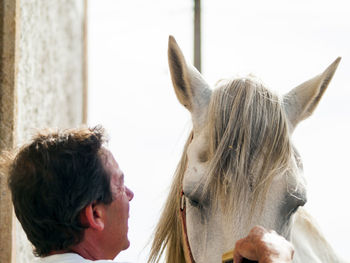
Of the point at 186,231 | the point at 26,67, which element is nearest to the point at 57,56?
the point at 26,67

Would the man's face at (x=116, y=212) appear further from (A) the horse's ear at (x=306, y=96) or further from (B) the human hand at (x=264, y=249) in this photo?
(A) the horse's ear at (x=306, y=96)

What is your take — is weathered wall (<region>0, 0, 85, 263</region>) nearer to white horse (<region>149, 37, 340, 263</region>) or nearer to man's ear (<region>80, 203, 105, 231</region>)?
man's ear (<region>80, 203, 105, 231</region>)

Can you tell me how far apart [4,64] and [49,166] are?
52.6 inches

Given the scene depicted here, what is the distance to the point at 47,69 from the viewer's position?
4871mm

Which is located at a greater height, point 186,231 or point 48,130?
point 48,130

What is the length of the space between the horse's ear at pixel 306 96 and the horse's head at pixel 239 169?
0.03 ft

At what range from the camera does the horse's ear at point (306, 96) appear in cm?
252

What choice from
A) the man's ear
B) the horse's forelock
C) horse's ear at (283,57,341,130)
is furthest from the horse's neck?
the man's ear

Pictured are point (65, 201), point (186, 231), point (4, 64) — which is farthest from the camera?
point (4, 64)

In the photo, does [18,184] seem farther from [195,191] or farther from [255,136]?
[255,136]

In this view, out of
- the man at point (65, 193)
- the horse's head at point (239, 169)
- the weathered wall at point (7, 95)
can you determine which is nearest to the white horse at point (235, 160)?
the horse's head at point (239, 169)

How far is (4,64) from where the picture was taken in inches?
115

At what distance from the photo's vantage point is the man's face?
188cm

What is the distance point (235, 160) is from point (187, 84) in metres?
0.54
